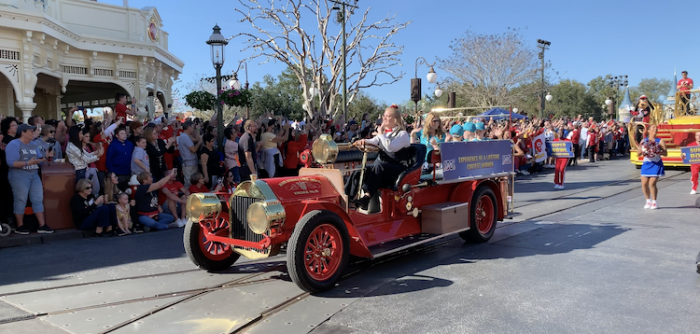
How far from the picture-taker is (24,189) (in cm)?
774

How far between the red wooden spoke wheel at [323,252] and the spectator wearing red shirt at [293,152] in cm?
727

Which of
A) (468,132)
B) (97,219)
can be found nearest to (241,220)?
(97,219)

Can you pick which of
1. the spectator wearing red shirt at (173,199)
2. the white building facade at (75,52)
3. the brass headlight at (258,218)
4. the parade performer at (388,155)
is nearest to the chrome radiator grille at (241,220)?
the brass headlight at (258,218)

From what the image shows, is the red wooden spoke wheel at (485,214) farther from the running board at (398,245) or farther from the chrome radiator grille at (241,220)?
the chrome radiator grille at (241,220)

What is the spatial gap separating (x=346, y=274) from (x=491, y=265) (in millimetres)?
1690

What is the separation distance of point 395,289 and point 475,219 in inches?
90.8

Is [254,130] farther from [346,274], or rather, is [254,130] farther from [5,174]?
[346,274]

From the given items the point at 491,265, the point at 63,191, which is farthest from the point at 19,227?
the point at 491,265

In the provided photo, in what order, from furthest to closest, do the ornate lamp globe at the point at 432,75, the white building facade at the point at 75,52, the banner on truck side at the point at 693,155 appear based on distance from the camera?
1. the ornate lamp globe at the point at 432,75
2. the white building facade at the point at 75,52
3. the banner on truck side at the point at 693,155

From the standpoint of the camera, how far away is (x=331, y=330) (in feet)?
13.3

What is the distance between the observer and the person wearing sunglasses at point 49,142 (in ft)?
27.0

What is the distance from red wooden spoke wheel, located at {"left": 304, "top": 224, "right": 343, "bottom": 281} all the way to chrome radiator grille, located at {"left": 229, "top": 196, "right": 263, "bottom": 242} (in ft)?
1.81

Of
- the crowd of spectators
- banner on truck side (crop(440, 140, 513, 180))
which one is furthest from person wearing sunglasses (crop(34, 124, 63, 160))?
banner on truck side (crop(440, 140, 513, 180))

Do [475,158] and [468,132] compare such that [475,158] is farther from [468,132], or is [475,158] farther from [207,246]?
[207,246]
